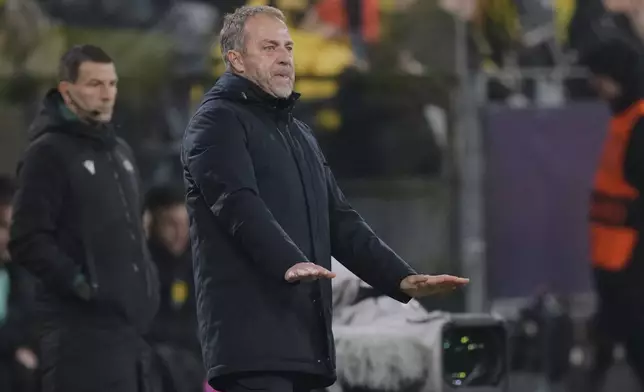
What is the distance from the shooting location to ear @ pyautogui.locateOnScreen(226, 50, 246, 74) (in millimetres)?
4371

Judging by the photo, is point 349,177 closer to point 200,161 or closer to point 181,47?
point 181,47

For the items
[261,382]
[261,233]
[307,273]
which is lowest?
[261,382]

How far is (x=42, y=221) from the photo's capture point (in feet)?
17.8

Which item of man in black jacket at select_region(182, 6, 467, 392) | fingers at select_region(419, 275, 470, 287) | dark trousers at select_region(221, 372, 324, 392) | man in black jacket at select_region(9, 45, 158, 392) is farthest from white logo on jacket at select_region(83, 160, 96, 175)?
fingers at select_region(419, 275, 470, 287)

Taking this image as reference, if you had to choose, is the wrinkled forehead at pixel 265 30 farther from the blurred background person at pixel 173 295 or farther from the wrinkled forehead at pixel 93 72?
the blurred background person at pixel 173 295

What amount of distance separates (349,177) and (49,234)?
3.41 metres

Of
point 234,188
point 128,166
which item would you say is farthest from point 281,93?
point 128,166

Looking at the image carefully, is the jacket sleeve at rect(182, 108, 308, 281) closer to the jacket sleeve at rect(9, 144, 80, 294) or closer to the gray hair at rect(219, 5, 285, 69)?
the gray hair at rect(219, 5, 285, 69)

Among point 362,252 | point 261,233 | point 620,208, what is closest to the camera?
point 261,233

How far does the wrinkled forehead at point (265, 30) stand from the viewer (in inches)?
171

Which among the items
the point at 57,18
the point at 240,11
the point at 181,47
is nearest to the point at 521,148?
the point at 181,47

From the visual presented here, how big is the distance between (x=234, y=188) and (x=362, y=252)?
1.72ft

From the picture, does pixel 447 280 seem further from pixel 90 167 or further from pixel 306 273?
pixel 90 167

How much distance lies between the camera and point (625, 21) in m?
9.31
